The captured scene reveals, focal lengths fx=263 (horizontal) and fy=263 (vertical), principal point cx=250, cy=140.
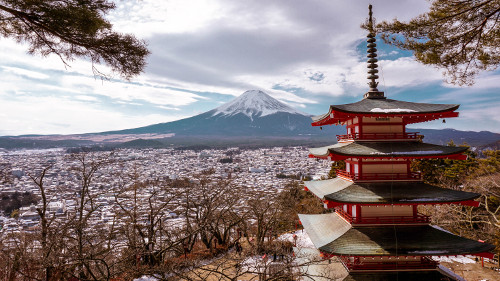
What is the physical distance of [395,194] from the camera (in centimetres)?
861

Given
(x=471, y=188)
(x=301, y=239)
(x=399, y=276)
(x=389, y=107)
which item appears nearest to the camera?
(x=399, y=276)

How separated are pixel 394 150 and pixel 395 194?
4.75ft

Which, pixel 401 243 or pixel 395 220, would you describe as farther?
pixel 395 220

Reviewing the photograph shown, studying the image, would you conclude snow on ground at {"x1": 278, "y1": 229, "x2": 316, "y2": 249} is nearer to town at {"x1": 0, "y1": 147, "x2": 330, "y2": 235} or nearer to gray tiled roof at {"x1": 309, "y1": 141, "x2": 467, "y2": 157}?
town at {"x1": 0, "y1": 147, "x2": 330, "y2": 235}

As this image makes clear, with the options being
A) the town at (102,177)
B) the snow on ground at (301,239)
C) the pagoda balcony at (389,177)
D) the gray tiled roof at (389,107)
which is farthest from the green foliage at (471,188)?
the town at (102,177)

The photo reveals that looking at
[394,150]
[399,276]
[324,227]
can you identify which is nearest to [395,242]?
[399,276]

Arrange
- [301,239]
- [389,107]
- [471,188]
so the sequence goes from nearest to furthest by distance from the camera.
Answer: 1. [389,107]
2. [471,188]
3. [301,239]

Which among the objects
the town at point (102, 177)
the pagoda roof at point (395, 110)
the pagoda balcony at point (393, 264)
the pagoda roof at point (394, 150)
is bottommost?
the town at point (102, 177)

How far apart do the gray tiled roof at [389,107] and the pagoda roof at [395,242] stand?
12.9ft

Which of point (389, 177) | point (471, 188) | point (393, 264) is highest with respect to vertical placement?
point (389, 177)

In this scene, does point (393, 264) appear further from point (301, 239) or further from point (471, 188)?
point (471, 188)

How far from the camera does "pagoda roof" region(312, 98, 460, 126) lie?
868 centimetres

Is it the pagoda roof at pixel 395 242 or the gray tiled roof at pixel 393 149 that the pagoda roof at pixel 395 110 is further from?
the pagoda roof at pixel 395 242

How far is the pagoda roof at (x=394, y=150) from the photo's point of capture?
27.7ft
